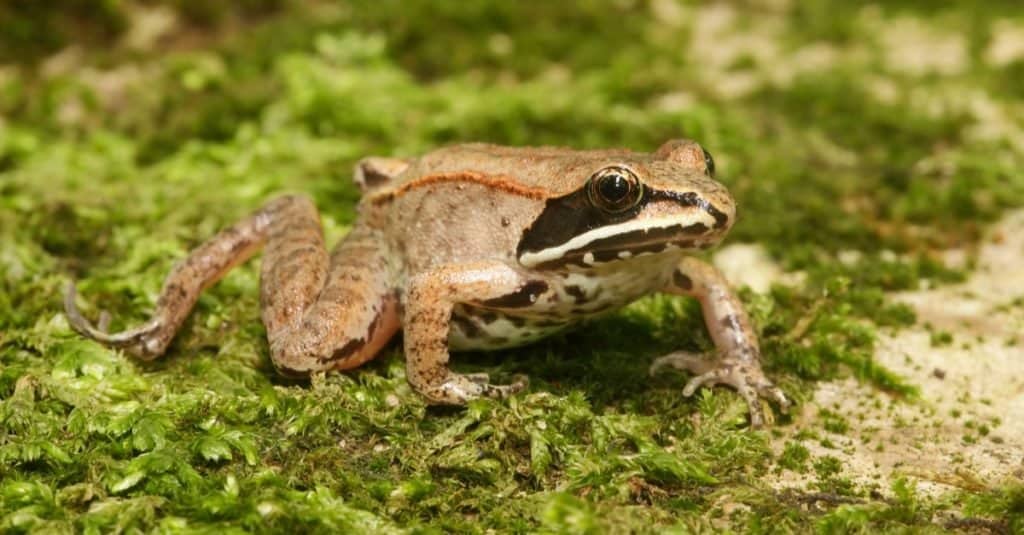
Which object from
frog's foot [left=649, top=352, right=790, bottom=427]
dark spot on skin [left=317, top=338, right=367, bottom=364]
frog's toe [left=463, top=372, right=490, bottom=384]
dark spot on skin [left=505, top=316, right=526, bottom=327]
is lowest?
dark spot on skin [left=317, top=338, right=367, bottom=364]

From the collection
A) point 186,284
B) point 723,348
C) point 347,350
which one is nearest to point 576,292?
point 723,348

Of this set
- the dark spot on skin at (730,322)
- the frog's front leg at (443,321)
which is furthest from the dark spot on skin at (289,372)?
the dark spot on skin at (730,322)

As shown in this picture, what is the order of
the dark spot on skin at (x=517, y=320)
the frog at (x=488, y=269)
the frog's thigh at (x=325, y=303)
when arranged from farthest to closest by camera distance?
the dark spot on skin at (x=517, y=320), the frog's thigh at (x=325, y=303), the frog at (x=488, y=269)

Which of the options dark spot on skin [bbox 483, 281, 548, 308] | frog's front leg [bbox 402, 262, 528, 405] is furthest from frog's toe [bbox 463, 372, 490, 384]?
dark spot on skin [bbox 483, 281, 548, 308]

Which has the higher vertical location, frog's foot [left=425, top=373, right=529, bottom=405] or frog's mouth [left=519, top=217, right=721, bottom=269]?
frog's mouth [left=519, top=217, right=721, bottom=269]

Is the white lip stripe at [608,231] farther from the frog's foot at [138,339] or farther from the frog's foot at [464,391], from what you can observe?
the frog's foot at [138,339]

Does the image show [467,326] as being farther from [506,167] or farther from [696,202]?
[696,202]

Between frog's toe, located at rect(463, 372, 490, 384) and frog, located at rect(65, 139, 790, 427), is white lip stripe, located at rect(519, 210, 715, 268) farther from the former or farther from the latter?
frog's toe, located at rect(463, 372, 490, 384)
